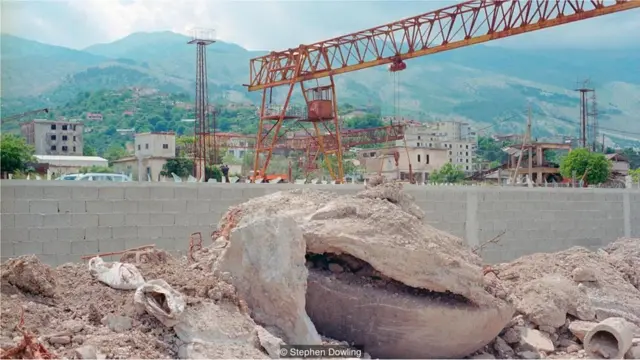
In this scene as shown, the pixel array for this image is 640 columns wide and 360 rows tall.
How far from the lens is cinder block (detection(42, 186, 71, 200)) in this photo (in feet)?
29.1

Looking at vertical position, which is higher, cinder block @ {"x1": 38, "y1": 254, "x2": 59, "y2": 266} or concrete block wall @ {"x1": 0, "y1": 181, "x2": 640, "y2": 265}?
concrete block wall @ {"x1": 0, "y1": 181, "x2": 640, "y2": 265}

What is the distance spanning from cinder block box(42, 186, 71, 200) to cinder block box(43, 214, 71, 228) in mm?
229

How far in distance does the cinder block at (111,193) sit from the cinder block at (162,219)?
52 centimetres

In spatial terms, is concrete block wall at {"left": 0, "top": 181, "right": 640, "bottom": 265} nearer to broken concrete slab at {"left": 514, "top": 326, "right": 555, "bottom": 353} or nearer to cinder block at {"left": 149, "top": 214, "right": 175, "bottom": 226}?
cinder block at {"left": 149, "top": 214, "right": 175, "bottom": 226}

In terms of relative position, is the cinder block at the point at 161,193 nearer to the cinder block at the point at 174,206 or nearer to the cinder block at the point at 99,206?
the cinder block at the point at 174,206

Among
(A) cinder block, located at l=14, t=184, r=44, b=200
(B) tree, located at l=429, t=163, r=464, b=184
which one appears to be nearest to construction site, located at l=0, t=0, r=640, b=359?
(A) cinder block, located at l=14, t=184, r=44, b=200

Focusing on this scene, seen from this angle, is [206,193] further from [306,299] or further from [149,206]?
[306,299]

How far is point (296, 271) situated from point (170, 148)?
159 ft

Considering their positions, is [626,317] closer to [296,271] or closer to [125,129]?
[296,271]

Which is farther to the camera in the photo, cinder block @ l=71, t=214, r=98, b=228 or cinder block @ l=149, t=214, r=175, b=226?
cinder block @ l=149, t=214, r=175, b=226

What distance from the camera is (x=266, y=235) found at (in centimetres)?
680

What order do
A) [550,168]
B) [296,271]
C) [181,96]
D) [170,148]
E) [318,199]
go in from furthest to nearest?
[181,96]
[170,148]
[550,168]
[318,199]
[296,271]

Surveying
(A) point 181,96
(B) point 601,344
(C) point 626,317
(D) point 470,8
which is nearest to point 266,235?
(B) point 601,344

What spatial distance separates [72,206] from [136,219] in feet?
2.88
